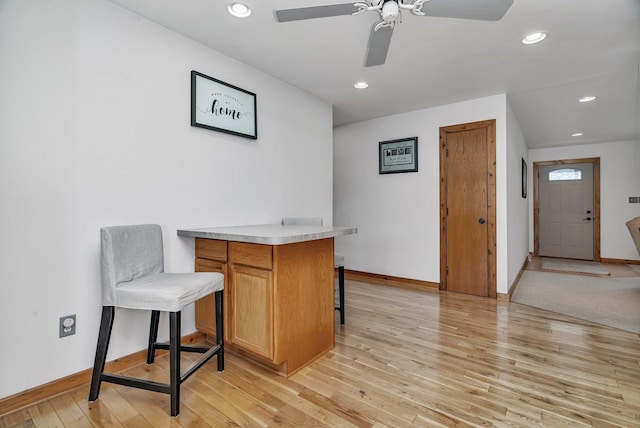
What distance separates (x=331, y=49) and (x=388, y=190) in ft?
7.65

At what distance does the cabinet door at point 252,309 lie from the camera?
1848mm

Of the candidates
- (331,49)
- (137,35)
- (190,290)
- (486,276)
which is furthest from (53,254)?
(486,276)

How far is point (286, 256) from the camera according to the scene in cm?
187

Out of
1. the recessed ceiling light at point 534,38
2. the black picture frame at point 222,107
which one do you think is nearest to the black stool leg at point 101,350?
the black picture frame at point 222,107

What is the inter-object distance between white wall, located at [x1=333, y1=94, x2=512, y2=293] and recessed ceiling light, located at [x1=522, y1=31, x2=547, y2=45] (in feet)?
3.94

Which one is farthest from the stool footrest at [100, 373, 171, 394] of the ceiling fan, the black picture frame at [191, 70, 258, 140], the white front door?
the white front door

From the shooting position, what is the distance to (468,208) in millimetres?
3768

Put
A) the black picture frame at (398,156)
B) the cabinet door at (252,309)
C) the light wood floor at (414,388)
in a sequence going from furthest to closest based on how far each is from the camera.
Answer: the black picture frame at (398,156) < the cabinet door at (252,309) < the light wood floor at (414,388)

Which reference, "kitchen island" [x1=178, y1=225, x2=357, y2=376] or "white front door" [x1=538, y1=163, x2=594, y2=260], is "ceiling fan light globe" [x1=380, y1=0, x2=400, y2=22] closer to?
"kitchen island" [x1=178, y1=225, x2=357, y2=376]

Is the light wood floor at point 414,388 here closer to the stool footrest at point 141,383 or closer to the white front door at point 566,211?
the stool footrest at point 141,383

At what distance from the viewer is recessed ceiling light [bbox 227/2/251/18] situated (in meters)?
1.98

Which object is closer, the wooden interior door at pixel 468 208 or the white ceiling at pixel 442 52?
the white ceiling at pixel 442 52

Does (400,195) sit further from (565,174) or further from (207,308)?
(565,174)

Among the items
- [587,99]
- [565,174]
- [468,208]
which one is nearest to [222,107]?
[468,208]
